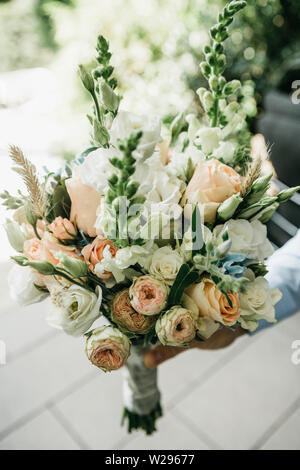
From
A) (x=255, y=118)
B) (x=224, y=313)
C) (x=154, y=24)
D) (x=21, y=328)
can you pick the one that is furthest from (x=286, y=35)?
(x=224, y=313)

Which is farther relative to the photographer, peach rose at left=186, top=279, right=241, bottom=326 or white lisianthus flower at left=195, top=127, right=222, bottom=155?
white lisianthus flower at left=195, top=127, right=222, bottom=155

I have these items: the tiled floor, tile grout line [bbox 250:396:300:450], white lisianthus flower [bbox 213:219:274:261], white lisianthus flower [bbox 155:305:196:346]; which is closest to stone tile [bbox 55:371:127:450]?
the tiled floor

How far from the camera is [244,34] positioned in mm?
3492

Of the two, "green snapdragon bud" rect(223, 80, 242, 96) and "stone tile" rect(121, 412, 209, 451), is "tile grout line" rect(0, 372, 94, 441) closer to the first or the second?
"stone tile" rect(121, 412, 209, 451)

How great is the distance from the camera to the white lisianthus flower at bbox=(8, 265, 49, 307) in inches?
26.8

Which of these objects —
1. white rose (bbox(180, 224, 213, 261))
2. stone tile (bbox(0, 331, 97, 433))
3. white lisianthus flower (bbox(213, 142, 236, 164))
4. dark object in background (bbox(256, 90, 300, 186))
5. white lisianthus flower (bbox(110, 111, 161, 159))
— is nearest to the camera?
white lisianthus flower (bbox(110, 111, 161, 159))

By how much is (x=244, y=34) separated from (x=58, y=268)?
144 inches

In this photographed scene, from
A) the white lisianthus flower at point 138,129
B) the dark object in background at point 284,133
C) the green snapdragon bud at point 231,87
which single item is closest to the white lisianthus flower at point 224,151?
the green snapdragon bud at point 231,87

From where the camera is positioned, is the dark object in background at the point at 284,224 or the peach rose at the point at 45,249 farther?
the dark object in background at the point at 284,224

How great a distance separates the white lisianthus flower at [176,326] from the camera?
1.95 feet

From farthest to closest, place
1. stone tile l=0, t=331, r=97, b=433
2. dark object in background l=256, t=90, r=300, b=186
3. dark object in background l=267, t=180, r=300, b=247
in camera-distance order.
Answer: dark object in background l=256, t=90, r=300, b=186, stone tile l=0, t=331, r=97, b=433, dark object in background l=267, t=180, r=300, b=247

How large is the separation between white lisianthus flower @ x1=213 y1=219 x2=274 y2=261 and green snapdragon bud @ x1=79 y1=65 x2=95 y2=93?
13.0 inches

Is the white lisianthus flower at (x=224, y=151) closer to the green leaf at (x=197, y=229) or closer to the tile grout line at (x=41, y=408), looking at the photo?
the green leaf at (x=197, y=229)

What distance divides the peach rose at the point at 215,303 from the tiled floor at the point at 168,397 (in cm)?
94
